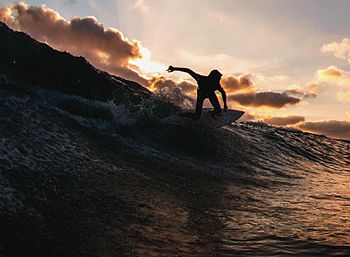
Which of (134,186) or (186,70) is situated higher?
(186,70)

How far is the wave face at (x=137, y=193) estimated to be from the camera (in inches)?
204

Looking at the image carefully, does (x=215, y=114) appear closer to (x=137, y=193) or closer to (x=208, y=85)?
(x=208, y=85)

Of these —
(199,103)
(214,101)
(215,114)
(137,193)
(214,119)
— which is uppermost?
(214,101)

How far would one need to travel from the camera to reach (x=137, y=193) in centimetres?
761

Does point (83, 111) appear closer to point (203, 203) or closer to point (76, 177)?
point (76, 177)

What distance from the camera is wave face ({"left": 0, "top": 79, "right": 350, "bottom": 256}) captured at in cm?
519

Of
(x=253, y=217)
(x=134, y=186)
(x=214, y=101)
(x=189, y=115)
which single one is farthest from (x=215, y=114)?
(x=253, y=217)

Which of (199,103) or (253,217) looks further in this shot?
(199,103)

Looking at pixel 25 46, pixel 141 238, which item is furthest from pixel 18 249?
pixel 25 46

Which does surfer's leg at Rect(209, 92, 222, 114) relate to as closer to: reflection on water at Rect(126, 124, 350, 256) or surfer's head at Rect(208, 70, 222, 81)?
surfer's head at Rect(208, 70, 222, 81)

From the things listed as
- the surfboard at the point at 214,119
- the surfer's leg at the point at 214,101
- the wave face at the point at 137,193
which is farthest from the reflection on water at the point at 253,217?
the surfboard at the point at 214,119

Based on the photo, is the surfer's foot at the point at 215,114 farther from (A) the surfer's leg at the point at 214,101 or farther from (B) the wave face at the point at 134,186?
(B) the wave face at the point at 134,186

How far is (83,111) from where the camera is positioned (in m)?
13.5

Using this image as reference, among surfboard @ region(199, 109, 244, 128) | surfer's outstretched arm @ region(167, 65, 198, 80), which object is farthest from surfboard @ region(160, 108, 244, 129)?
surfer's outstretched arm @ region(167, 65, 198, 80)
